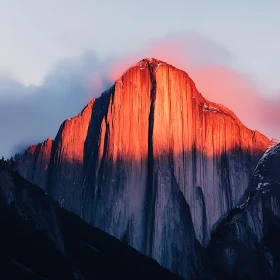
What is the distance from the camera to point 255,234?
174m

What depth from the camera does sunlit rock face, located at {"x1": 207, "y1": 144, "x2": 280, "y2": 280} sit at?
16550 centimetres

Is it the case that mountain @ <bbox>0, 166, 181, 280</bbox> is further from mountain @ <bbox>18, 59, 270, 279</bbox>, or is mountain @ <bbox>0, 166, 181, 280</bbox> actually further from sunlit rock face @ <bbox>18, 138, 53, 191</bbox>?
sunlit rock face @ <bbox>18, 138, 53, 191</bbox>

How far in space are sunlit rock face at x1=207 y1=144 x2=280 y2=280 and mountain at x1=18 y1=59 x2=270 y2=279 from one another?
184 cm

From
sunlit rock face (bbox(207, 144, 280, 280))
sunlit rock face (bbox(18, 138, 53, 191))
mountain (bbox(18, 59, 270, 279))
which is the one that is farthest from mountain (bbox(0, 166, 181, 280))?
sunlit rock face (bbox(18, 138, 53, 191))

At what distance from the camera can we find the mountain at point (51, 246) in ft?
Answer: 349

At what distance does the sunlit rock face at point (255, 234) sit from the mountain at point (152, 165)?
1844mm

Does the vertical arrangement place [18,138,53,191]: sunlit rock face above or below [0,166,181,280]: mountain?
above

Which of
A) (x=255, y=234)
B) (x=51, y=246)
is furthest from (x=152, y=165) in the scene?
(x=51, y=246)

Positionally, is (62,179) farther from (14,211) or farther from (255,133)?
(14,211)

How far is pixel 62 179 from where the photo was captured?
562ft

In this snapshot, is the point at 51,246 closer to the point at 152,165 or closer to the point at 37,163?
the point at 152,165

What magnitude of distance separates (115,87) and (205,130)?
18.9m

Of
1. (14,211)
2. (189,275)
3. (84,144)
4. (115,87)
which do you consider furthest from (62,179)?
(14,211)

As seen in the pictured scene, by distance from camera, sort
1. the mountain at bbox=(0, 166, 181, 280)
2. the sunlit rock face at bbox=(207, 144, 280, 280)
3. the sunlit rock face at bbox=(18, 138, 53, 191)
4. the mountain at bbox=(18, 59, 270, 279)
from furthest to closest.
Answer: the sunlit rock face at bbox=(18, 138, 53, 191)
the sunlit rock face at bbox=(207, 144, 280, 280)
the mountain at bbox=(18, 59, 270, 279)
the mountain at bbox=(0, 166, 181, 280)
